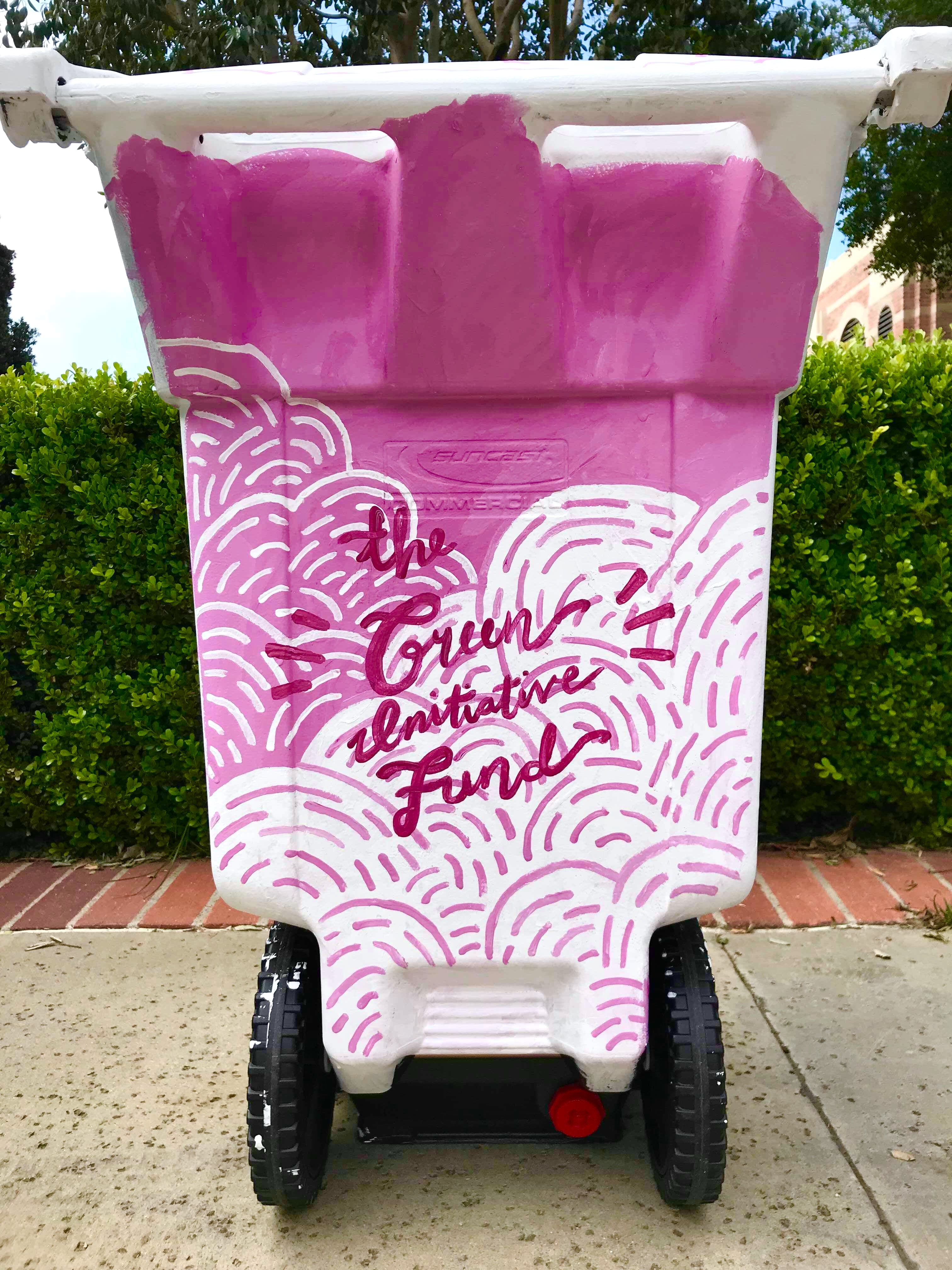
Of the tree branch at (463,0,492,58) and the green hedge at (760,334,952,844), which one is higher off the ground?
the tree branch at (463,0,492,58)

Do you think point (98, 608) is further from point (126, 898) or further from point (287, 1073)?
point (287, 1073)

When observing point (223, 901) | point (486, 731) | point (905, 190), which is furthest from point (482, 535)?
point (905, 190)

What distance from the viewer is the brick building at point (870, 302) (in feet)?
64.2

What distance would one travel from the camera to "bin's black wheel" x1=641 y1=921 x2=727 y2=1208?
1663mm

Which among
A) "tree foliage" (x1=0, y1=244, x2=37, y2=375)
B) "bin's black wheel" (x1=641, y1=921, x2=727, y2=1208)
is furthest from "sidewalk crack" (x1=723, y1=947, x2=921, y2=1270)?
"tree foliage" (x1=0, y1=244, x2=37, y2=375)

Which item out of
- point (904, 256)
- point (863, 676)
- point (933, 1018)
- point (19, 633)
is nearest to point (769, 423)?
point (933, 1018)

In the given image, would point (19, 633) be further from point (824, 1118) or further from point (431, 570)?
point (824, 1118)

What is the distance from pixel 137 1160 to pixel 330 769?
40.1 inches

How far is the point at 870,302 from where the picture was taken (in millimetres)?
22797

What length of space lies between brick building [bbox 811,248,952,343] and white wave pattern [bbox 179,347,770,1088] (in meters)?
17.0

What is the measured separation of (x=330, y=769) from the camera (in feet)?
5.29

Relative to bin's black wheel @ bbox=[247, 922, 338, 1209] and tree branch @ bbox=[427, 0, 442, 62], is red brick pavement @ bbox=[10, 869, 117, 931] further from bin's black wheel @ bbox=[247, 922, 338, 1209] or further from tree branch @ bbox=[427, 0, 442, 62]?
tree branch @ bbox=[427, 0, 442, 62]

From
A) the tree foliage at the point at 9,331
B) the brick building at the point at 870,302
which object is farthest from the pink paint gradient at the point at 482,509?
the brick building at the point at 870,302

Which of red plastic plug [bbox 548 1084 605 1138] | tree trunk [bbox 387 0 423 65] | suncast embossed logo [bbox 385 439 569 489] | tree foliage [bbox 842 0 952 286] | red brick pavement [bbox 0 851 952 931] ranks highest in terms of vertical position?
tree foliage [bbox 842 0 952 286]
